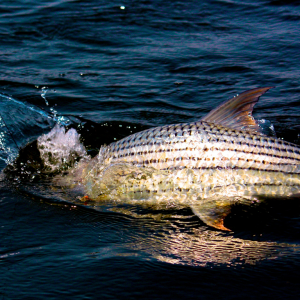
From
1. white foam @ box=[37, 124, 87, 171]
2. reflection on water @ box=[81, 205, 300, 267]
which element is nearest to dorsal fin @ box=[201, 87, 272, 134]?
reflection on water @ box=[81, 205, 300, 267]

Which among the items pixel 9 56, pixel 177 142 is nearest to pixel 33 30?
pixel 9 56

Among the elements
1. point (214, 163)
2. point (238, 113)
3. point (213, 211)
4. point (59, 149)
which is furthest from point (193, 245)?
point (59, 149)

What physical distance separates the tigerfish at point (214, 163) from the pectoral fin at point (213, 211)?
0.4 inches

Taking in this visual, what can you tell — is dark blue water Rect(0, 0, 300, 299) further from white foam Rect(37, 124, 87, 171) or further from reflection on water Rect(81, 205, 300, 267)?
white foam Rect(37, 124, 87, 171)

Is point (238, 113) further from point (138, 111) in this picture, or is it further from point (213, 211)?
point (138, 111)

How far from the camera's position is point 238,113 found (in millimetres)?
5223

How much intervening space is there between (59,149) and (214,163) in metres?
2.62

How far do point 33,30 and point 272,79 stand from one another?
21.1ft

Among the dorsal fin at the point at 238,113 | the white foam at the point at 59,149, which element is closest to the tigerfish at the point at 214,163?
the dorsal fin at the point at 238,113

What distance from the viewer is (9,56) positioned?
1093 centimetres

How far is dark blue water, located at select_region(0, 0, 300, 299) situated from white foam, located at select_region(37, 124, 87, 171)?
0.51m

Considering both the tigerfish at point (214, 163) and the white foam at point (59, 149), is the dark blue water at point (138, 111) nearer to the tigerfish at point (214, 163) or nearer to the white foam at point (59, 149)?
the tigerfish at point (214, 163)

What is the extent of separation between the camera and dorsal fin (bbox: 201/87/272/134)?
5152 mm

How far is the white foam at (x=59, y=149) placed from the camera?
21.9 ft
